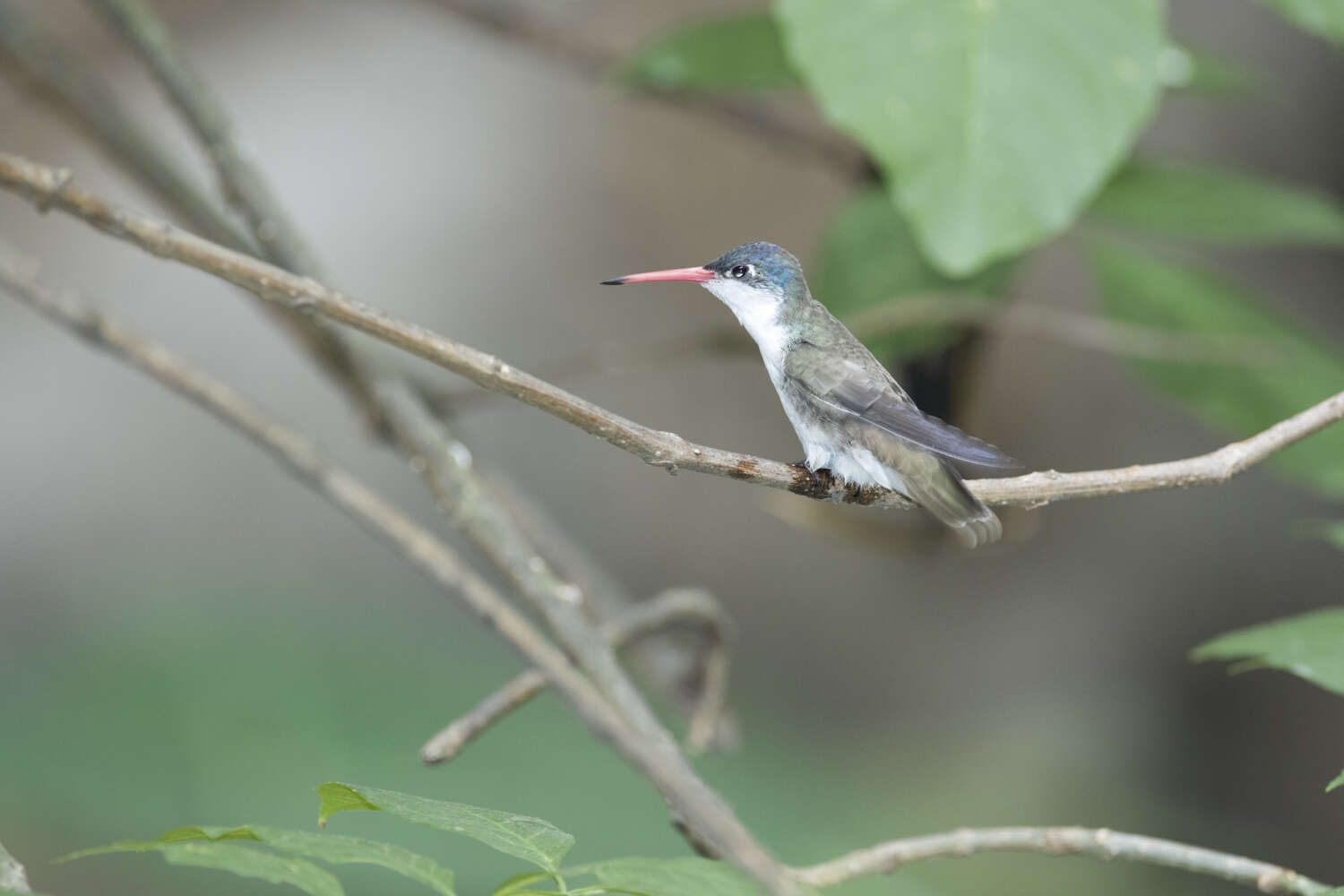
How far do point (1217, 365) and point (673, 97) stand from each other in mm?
721

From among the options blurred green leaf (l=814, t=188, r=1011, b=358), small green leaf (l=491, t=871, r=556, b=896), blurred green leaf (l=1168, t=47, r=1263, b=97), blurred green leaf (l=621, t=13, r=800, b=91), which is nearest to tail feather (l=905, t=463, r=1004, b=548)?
small green leaf (l=491, t=871, r=556, b=896)

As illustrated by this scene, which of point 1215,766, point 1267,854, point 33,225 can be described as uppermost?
point 33,225

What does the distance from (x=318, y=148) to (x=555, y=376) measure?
1425 mm

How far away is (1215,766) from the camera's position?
6.99 ft

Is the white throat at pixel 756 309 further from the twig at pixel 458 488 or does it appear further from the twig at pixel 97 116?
the twig at pixel 97 116

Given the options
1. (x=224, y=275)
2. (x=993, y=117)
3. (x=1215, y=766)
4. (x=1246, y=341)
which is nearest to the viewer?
(x=224, y=275)

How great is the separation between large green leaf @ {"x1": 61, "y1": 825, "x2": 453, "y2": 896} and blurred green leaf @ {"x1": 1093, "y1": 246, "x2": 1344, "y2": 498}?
3.42 feet

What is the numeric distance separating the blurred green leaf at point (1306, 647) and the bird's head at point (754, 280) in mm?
448

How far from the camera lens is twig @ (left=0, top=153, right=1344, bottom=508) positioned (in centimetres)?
60

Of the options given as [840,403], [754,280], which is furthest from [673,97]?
[840,403]

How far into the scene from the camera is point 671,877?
18.3 inches

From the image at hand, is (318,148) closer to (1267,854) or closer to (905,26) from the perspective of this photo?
(905,26)

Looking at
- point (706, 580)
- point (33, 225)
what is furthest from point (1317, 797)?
point (33, 225)

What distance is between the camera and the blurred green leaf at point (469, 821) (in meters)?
0.45
